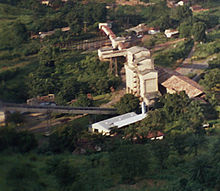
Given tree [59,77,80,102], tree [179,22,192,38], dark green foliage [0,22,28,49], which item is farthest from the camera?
tree [179,22,192,38]

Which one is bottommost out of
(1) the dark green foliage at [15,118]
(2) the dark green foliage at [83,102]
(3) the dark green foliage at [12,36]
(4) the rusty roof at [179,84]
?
(2) the dark green foliage at [83,102]

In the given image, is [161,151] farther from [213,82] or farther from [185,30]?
[185,30]

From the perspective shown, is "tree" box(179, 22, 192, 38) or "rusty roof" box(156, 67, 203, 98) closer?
"rusty roof" box(156, 67, 203, 98)

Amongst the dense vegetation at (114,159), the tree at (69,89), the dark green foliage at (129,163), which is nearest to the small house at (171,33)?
the tree at (69,89)

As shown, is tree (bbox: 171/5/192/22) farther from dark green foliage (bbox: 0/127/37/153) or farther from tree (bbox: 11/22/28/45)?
dark green foliage (bbox: 0/127/37/153)

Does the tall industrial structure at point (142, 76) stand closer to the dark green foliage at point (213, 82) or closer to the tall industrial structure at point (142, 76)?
the tall industrial structure at point (142, 76)

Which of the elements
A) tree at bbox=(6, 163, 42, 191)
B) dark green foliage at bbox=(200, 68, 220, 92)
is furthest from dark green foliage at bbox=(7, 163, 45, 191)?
dark green foliage at bbox=(200, 68, 220, 92)
